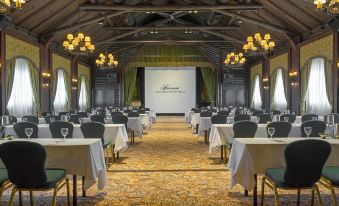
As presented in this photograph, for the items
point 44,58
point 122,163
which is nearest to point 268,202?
point 122,163

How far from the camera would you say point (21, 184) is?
13.0 ft

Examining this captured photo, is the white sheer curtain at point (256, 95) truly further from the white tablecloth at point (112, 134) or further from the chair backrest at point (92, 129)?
the chair backrest at point (92, 129)

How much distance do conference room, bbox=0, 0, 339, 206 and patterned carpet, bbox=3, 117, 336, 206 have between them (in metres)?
0.03

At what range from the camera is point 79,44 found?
38.5ft

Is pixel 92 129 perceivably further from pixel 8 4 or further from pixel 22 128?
pixel 8 4

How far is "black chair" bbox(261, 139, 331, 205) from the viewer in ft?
12.4

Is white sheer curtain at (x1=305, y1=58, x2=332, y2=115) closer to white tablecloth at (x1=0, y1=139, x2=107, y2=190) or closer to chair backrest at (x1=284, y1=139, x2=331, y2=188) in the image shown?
chair backrest at (x1=284, y1=139, x2=331, y2=188)

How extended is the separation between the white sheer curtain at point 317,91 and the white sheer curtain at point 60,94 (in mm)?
9674

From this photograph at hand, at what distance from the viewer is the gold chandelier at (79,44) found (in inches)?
427

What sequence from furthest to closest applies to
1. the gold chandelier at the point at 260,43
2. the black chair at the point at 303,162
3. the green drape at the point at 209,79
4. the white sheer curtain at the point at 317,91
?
the green drape at the point at 209,79, the white sheer curtain at the point at 317,91, the gold chandelier at the point at 260,43, the black chair at the point at 303,162

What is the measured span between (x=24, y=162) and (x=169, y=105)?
22640 mm

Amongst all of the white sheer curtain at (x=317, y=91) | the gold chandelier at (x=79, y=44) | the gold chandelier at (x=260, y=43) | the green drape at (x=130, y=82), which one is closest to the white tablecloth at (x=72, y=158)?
the gold chandelier at (x=79, y=44)

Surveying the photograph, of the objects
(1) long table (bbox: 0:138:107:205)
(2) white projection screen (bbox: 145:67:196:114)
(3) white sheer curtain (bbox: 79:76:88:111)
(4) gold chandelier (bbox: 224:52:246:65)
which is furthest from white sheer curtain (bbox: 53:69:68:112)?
(1) long table (bbox: 0:138:107:205)

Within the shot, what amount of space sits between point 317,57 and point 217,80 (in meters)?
11.2
